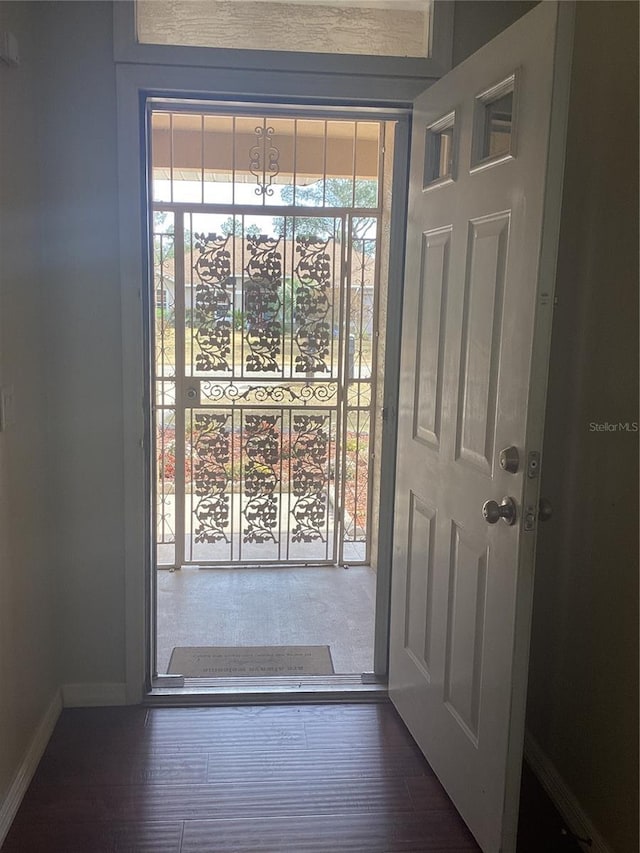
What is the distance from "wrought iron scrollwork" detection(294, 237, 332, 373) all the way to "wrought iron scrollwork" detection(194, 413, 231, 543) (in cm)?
55

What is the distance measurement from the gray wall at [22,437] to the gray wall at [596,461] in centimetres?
157

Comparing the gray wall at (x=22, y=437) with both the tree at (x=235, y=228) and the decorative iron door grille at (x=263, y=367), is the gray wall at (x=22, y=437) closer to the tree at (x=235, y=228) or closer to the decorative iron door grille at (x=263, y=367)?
the decorative iron door grille at (x=263, y=367)

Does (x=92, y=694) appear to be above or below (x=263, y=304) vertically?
below

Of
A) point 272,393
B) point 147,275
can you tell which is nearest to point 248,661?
point 272,393

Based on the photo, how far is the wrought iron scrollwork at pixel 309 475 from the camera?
151 inches

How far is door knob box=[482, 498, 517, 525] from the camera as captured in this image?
1.63m

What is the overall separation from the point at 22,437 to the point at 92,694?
1.02m

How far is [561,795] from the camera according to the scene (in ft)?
6.57

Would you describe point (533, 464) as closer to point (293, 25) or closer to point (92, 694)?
point (293, 25)

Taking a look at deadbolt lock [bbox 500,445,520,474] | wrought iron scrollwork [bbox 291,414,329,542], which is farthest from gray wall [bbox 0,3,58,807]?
wrought iron scrollwork [bbox 291,414,329,542]

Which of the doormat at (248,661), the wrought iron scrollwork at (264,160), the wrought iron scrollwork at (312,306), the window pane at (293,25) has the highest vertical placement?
the window pane at (293,25)

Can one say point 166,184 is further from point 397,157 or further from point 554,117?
point 554,117

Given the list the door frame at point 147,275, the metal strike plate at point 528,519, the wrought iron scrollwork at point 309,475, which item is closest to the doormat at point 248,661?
the door frame at point 147,275

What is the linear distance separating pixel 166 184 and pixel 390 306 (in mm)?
1635
